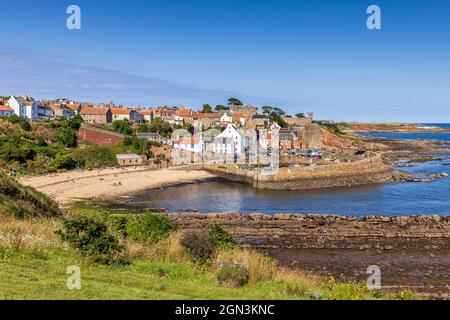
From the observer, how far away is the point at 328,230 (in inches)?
1159

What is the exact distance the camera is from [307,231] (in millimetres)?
29203

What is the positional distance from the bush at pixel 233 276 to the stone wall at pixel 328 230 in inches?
561

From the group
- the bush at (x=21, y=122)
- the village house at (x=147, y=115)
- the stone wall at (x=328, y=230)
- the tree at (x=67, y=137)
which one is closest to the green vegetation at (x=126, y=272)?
the stone wall at (x=328, y=230)

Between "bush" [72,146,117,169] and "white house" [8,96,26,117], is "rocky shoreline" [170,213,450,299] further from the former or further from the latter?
"white house" [8,96,26,117]

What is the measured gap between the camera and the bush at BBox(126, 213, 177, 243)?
17.4m

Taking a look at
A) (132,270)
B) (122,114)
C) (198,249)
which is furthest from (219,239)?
(122,114)
